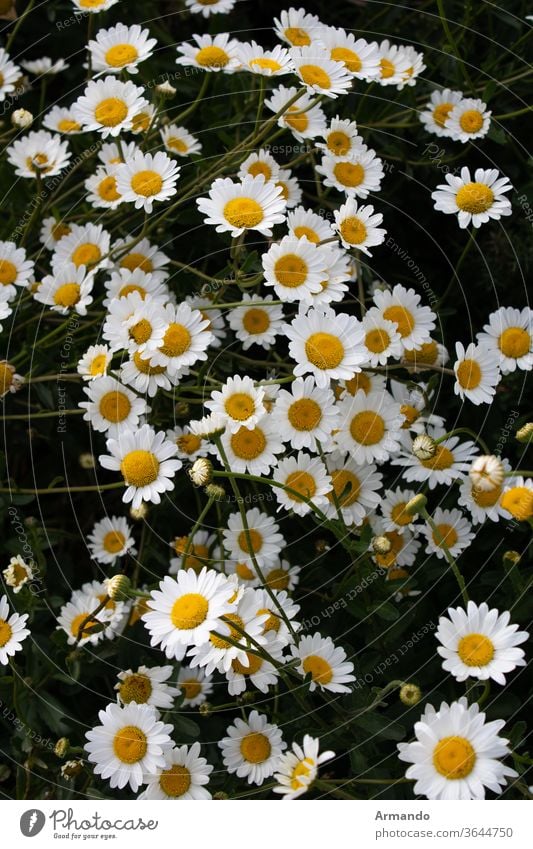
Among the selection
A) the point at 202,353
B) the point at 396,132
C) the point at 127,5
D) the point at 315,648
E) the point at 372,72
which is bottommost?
the point at 315,648

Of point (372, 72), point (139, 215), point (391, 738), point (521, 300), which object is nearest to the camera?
point (391, 738)

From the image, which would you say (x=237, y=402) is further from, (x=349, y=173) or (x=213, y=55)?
(x=213, y=55)

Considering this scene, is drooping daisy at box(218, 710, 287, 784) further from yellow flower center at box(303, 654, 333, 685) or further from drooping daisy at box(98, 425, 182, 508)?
drooping daisy at box(98, 425, 182, 508)

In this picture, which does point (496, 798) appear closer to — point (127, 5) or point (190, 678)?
point (190, 678)

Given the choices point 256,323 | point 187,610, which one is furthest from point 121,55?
point 187,610

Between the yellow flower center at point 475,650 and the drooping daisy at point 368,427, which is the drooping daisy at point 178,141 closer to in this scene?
the drooping daisy at point 368,427

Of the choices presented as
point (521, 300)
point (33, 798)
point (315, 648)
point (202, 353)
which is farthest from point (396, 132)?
point (33, 798)
